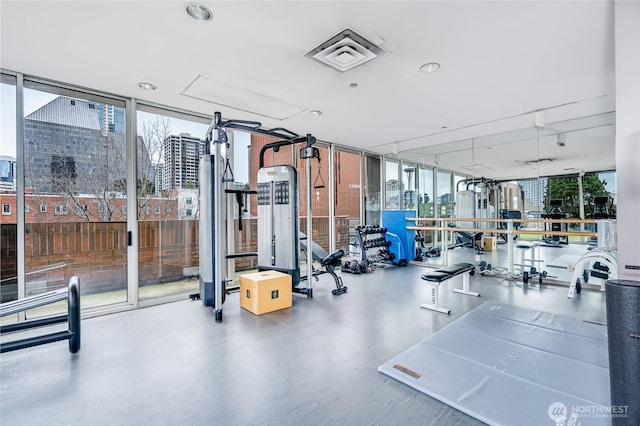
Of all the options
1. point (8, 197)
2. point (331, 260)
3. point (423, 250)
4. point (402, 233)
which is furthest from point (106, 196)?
point (423, 250)

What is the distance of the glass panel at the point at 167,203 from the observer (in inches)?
164

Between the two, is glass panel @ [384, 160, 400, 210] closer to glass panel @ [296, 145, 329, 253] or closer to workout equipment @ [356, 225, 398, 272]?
workout equipment @ [356, 225, 398, 272]

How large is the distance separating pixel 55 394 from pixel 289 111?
405 cm

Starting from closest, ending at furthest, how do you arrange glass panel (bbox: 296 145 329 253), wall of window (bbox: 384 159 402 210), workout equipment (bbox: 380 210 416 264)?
glass panel (bbox: 296 145 329 253) < workout equipment (bbox: 380 210 416 264) < wall of window (bbox: 384 159 402 210)

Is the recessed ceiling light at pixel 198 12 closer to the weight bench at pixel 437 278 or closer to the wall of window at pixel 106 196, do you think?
the wall of window at pixel 106 196

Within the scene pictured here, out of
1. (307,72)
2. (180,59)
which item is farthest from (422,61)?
(180,59)

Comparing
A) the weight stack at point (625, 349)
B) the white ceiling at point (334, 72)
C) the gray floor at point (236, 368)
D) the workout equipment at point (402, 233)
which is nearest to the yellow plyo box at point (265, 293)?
the gray floor at point (236, 368)

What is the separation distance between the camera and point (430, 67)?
3205mm

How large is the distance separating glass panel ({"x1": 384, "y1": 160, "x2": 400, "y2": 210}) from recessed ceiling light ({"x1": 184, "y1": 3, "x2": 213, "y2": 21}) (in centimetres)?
631

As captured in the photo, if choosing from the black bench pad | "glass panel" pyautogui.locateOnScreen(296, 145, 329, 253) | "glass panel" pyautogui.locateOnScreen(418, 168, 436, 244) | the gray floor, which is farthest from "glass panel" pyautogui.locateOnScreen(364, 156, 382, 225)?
the gray floor

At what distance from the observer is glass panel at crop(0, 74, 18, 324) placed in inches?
125

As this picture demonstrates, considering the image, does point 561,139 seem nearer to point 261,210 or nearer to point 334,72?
point 334,72

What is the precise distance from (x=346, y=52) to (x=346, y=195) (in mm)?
4625

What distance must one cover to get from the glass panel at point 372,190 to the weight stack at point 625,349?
20.4 feet
